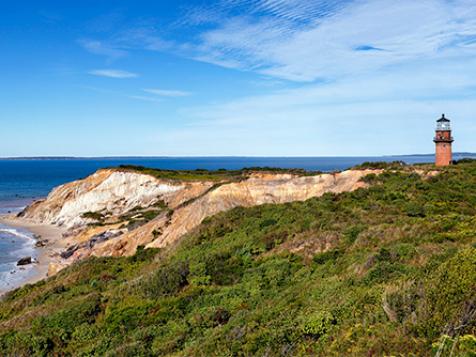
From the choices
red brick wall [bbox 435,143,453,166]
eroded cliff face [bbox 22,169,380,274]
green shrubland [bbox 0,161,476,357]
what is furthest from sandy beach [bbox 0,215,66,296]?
red brick wall [bbox 435,143,453,166]

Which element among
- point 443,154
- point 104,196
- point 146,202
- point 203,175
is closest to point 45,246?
point 146,202

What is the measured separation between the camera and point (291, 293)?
1476cm

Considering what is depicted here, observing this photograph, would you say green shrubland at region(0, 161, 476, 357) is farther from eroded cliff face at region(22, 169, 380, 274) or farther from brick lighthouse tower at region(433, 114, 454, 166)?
eroded cliff face at region(22, 169, 380, 274)

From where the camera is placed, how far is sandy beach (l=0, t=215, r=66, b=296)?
3850 centimetres

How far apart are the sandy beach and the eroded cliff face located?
1.53m

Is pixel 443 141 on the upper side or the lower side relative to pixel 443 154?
upper

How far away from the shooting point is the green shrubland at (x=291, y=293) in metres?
8.92

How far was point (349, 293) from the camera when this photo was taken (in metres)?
12.4

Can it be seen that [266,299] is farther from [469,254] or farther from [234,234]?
[234,234]

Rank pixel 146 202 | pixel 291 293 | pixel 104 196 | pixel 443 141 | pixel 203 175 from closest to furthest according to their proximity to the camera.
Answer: pixel 291 293 < pixel 443 141 < pixel 146 202 < pixel 203 175 < pixel 104 196

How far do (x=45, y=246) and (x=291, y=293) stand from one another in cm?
4477

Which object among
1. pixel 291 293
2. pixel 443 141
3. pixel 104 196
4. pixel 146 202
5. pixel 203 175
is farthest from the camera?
pixel 104 196

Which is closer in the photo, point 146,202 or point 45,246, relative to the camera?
point 45,246

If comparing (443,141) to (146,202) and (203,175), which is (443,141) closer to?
(203,175)
